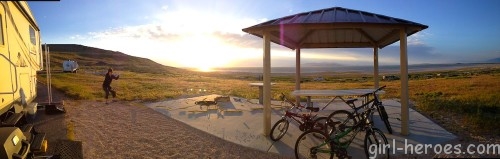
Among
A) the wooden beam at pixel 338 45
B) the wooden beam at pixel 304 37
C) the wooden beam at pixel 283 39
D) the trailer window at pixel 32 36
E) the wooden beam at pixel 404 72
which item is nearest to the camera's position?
the wooden beam at pixel 404 72

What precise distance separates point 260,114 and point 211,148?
14.3ft

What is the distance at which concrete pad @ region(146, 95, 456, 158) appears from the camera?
25.2 feet

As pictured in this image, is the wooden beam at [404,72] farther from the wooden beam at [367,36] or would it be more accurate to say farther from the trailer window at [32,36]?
the trailer window at [32,36]

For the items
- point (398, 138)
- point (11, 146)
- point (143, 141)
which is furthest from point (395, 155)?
point (11, 146)

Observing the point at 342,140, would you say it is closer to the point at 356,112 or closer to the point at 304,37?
the point at 356,112

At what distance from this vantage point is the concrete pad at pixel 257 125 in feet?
25.2

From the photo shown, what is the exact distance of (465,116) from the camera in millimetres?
10727

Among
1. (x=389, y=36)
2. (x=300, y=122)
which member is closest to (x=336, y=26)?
(x=300, y=122)

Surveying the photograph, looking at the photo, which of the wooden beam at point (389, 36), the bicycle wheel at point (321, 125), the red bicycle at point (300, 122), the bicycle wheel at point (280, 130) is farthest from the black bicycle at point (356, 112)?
the wooden beam at point (389, 36)

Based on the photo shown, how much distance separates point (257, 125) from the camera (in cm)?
989

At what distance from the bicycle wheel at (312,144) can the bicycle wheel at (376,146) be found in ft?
2.30

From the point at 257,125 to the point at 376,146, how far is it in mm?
4131

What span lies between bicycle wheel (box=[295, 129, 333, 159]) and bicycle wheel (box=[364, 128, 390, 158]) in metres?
0.70

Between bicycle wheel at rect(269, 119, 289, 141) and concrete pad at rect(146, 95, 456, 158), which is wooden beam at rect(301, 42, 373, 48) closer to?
concrete pad at rect(146, 95, 456, 158)
